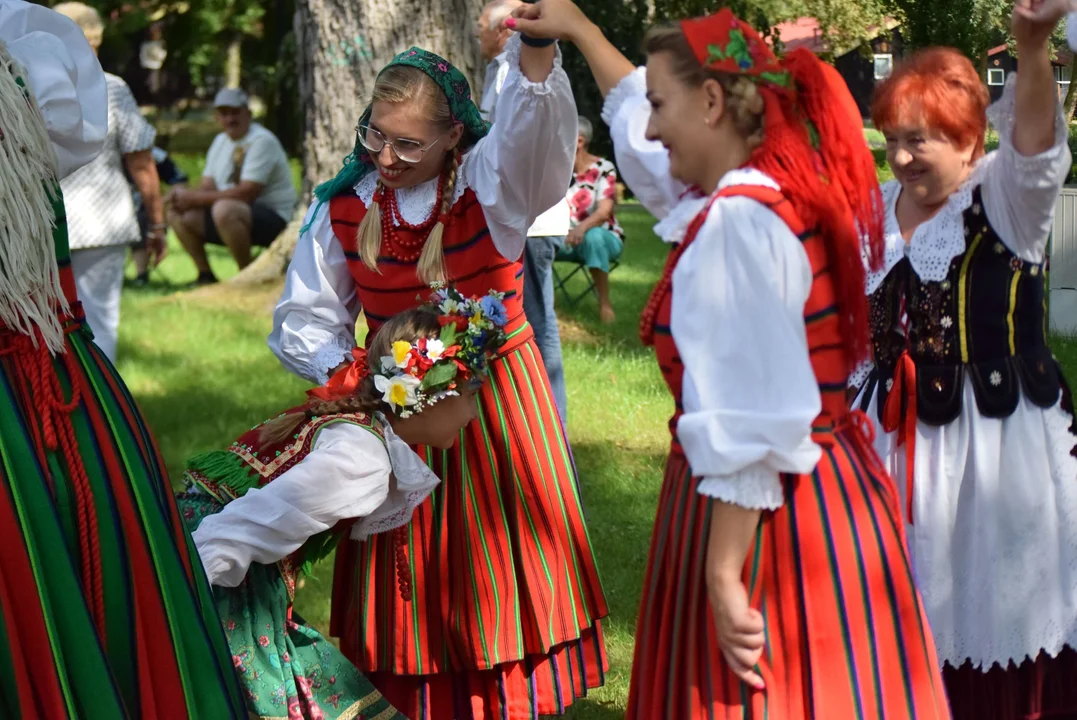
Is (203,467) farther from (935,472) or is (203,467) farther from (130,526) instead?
(935,472)

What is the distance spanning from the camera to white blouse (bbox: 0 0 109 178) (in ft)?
8.11

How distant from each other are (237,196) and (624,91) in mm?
8528

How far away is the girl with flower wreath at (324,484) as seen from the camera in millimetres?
2695

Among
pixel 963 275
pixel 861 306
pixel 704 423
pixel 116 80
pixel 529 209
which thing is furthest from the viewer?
pixel 116 80

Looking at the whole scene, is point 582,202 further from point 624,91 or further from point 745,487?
point 745,487

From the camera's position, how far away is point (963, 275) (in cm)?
281

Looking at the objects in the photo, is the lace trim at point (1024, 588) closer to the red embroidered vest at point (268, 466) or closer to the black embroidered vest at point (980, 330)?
the black embroidered vest at point (980, 330)

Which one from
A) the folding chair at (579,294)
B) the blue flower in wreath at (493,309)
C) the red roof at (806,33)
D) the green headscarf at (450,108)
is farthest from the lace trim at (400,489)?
the folding chair at (579,294)

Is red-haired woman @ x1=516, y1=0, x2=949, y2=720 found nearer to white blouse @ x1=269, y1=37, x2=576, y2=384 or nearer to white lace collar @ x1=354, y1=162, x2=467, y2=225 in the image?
white blouse @ x1=269, y1=37, x2=576, y2=384

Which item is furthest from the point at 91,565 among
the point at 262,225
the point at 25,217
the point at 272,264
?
the point at 262,225

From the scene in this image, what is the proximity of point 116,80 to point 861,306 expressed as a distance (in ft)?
16.7

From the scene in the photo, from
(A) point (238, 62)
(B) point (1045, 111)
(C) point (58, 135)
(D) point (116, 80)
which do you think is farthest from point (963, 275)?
(A) point (238, 62)

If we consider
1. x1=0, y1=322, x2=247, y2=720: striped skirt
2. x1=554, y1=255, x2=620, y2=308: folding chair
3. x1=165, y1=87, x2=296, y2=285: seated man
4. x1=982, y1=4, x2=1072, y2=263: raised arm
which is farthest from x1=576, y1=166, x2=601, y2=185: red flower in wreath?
x1=0, y1=322, x2=247, y2=720: striped skirt

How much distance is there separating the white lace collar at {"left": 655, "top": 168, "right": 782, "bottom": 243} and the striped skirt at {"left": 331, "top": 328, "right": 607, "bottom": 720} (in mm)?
1213
